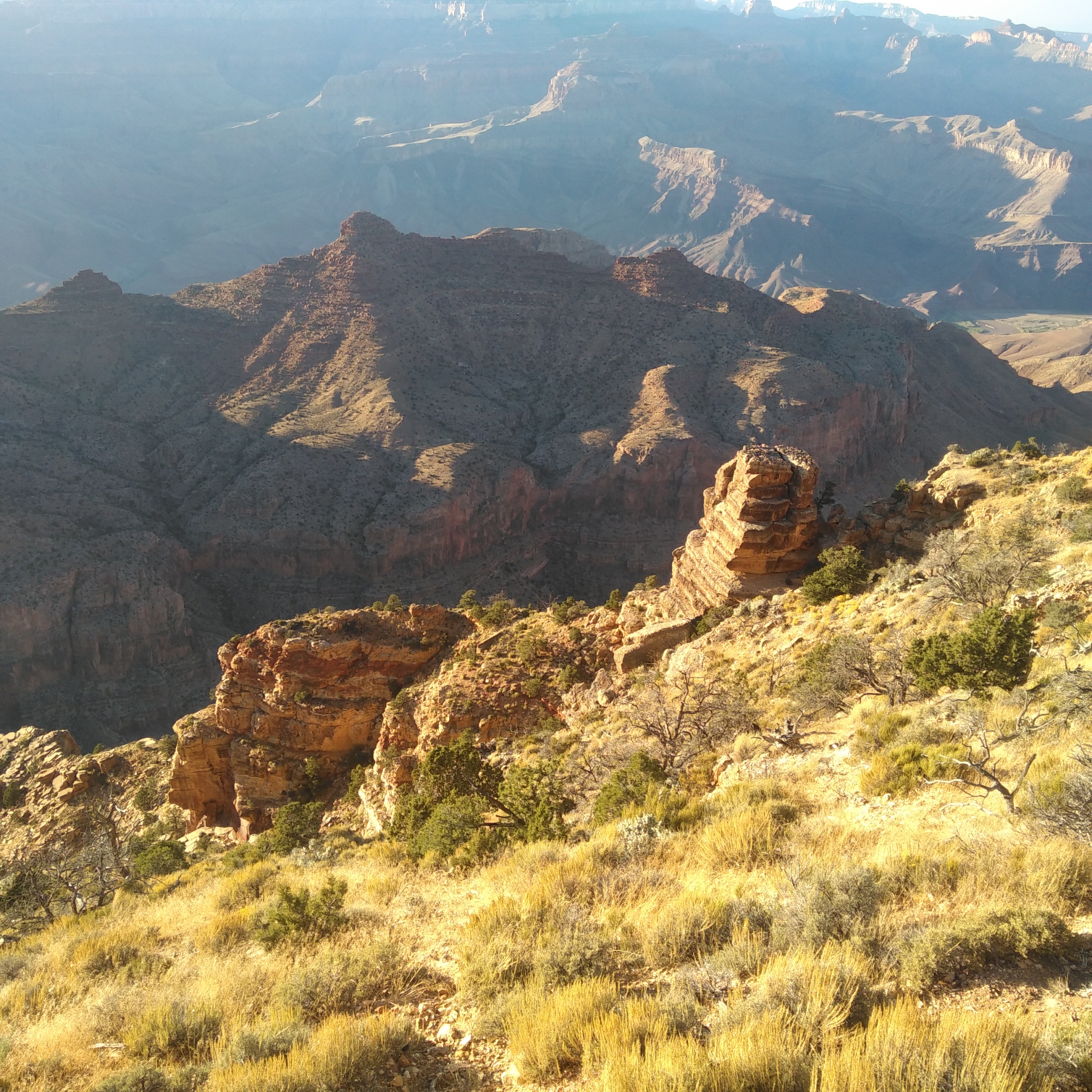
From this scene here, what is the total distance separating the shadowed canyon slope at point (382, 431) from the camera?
176ft

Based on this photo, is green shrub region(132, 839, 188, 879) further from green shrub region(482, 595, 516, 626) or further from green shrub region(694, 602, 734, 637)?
green shrub region(694, 602, 734, 637)

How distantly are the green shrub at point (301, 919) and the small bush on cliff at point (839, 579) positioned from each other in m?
16.7

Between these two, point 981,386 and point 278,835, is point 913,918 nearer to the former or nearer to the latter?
point 278,835

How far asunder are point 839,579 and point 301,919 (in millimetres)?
17824

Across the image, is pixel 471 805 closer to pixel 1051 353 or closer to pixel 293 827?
pixel 293 827

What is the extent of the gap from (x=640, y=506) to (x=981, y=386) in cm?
6344

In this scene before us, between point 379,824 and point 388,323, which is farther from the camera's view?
point 388,323

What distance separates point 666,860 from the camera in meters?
11.2

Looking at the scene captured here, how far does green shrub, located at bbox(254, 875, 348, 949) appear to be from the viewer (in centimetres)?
1124

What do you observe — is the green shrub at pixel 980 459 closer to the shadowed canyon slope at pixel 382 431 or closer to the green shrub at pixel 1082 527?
the green shrub at pixel 1082 527

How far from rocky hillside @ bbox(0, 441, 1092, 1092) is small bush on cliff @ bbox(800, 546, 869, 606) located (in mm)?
131

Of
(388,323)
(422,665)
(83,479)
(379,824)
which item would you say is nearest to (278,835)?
(379,824)

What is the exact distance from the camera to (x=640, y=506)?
229 ft

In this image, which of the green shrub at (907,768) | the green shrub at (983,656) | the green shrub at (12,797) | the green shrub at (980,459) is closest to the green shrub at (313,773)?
the green shrub at (12,797)
